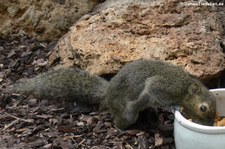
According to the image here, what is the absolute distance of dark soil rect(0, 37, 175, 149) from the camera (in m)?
4.39

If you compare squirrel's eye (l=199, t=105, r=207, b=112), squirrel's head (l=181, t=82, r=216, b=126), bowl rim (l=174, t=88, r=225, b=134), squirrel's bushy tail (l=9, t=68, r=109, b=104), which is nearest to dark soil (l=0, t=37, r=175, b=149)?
squirrel's bushy tail (l=9, t=68, r=109, b=104)

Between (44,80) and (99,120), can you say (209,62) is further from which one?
(44,80)

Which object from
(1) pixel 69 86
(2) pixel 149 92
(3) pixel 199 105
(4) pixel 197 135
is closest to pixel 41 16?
(1) pixel 69 86

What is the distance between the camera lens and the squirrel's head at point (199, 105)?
13.8 ft

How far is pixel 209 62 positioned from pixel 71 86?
1.27 metres

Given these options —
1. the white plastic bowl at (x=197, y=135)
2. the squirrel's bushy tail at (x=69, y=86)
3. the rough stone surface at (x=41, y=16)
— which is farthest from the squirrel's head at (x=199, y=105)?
the rough stone surface at (x=41, y=16)

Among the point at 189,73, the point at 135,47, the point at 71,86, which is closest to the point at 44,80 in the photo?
the point at 71,86

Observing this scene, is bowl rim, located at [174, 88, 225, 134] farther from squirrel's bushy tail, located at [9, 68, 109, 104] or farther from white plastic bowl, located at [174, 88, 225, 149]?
squirrel's bushy tail, located at [9, 68, 109, 104]

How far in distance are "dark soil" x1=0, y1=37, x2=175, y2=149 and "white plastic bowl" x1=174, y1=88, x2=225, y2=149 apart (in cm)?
47

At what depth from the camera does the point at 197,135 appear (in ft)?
12.4

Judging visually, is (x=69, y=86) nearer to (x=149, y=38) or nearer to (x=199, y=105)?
(x=149, y=38)

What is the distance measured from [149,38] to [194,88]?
891mm

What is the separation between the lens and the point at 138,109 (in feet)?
14.7

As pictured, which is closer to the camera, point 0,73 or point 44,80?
point 44,80
